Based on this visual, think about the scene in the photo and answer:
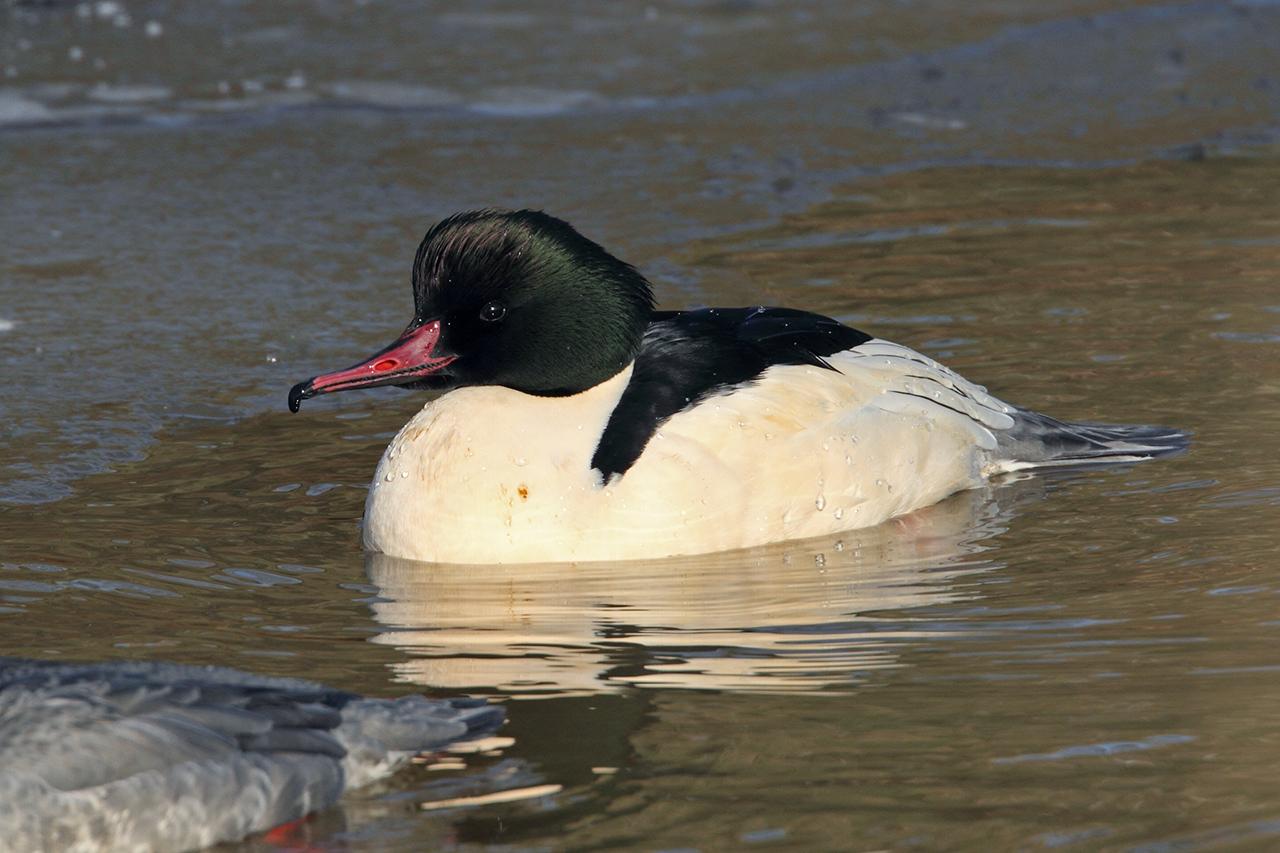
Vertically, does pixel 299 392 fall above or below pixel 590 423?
above

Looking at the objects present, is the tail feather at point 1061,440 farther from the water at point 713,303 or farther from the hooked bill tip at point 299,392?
the hooked bill tip at point 299,392

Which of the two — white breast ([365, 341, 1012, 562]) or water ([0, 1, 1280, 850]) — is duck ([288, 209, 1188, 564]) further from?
water ([0, 1, 1280, 850])

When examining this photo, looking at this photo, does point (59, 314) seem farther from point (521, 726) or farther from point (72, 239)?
point (521, 726)

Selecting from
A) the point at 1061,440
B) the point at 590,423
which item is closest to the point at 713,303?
the point at 1061,440

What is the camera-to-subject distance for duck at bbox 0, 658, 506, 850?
153 inches

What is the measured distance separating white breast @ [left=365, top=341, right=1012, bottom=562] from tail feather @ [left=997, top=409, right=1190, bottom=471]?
0.40 meters

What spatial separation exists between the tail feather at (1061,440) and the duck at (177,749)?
2.93 metres

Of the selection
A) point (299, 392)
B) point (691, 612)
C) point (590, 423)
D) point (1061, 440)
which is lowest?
point (691, 612)

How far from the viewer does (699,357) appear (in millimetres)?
6207

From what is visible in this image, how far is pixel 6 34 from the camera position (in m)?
13.2

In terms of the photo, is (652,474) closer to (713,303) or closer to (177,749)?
(177,749)

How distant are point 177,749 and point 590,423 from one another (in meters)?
2.26

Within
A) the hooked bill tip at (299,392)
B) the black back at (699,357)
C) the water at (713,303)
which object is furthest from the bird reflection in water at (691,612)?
the hooked bill tip at (299,392)

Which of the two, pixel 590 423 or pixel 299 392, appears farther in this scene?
pixel 590 423
